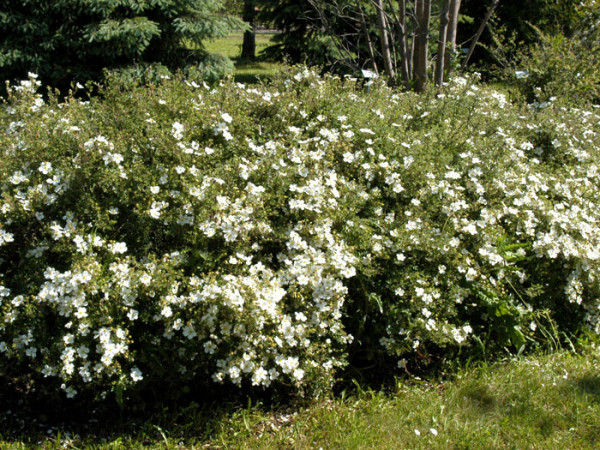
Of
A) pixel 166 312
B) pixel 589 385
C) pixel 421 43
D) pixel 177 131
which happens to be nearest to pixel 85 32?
pixel 421 43

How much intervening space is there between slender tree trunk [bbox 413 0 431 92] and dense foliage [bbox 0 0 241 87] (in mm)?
2980

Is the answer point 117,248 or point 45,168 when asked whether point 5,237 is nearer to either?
point 45,168

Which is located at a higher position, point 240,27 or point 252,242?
point 240,27

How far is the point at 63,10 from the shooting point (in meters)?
7.49

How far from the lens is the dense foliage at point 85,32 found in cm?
730

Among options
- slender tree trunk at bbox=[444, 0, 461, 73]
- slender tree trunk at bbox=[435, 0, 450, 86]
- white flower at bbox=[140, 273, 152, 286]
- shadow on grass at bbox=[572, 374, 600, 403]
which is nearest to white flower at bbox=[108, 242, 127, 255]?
white flower at bbox=[140, 273, 152, 286]

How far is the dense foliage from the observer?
7301 mm

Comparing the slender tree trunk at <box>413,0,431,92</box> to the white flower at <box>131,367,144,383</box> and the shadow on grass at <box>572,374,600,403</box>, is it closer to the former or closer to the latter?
the shadow on grass at <box>572,374,600,403</box>

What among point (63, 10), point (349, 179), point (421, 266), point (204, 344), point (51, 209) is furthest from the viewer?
point (63, 10)

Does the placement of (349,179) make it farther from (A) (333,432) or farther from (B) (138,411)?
(B) (138,411)

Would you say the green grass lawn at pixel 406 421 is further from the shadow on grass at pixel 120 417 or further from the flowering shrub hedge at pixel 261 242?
the flowering shrub hedge at pixel 261 242

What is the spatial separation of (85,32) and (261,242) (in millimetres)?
5619

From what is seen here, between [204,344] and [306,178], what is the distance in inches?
49.5

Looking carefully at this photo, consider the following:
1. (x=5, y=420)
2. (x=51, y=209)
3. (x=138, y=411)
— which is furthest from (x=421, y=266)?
(x=5, y=420)
